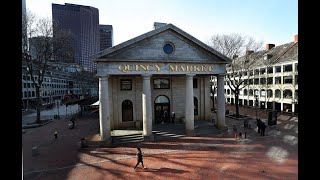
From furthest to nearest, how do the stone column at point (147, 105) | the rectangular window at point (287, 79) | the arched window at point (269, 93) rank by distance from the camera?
the arched window at point (269, 93), the rectangular window at point (287, 79), the stone column at point (147, 105)

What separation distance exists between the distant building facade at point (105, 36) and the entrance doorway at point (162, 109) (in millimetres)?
179536

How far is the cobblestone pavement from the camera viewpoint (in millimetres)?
11914

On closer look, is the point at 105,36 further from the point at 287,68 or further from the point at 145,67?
the point at 145,67

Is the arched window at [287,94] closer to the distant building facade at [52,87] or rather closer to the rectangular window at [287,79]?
the rectangular window at [287,79]

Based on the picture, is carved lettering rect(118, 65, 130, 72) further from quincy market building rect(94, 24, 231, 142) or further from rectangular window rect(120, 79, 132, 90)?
rectangular window rect(120, 79, 132, 90)

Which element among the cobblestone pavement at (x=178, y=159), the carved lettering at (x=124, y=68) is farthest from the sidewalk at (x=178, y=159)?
the carved lettering at (x=124, y=68)

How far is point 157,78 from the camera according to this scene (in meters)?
24.3

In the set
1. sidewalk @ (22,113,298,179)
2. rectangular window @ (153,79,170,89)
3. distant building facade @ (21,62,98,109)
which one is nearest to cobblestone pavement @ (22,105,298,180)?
sidewalk @ (22,113,298,179)

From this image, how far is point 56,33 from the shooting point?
29844 mm

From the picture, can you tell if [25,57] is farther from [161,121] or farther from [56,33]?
[161,121]

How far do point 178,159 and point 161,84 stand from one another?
1202 cm

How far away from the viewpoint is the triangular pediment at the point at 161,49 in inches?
709

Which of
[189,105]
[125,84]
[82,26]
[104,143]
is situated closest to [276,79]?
[189,105]
